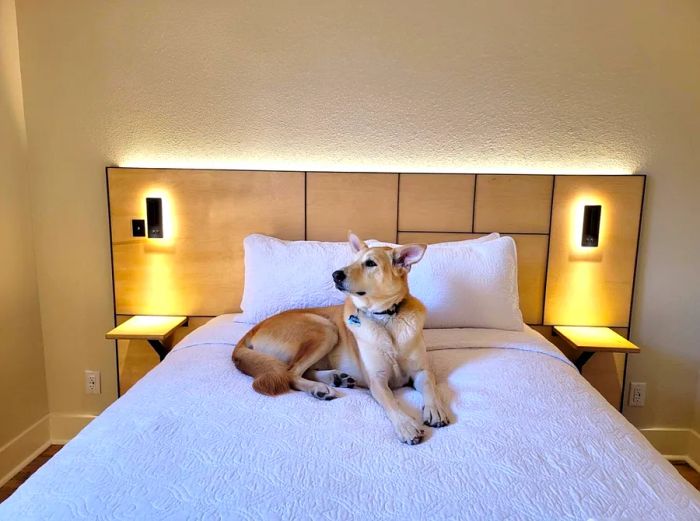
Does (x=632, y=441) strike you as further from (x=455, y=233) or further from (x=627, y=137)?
(x=627, y=137)

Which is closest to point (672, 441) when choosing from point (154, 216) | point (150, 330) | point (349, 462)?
point (349, 462)

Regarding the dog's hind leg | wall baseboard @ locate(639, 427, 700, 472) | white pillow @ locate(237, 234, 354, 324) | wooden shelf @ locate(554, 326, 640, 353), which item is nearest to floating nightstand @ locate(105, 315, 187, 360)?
white pillow @ locate(237, 234, 354, 324)

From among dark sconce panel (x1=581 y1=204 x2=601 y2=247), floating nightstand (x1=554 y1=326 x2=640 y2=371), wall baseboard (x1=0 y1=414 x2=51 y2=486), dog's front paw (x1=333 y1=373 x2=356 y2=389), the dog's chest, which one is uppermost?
dark sconce panel (x1=581 y1=204 x2=601 y2=247)

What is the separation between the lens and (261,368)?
1.41 m

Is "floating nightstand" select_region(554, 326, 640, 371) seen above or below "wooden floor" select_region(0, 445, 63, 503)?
above

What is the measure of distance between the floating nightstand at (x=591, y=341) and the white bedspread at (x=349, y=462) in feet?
2.45

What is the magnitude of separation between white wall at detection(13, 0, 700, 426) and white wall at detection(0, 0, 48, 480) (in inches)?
2.4

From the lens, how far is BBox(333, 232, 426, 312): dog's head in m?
1.38

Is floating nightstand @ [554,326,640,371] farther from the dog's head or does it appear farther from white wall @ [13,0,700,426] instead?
the dog's head

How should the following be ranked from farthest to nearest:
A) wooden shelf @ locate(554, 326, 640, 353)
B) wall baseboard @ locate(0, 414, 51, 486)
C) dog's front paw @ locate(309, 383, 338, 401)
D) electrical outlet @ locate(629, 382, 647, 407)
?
electrical outlet @ locate(629, 382, 647, 407), wall baseboard @ locate(0, 414, 51, 486), wooden shelf @ locate(554, 326, 640, 353), dog's front paw @ locate(309, 383, 338, 401)

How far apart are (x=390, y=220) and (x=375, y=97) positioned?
2.13ft

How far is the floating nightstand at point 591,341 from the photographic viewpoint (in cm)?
200

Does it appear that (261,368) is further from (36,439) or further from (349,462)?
(36,439)

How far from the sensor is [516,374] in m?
1.42
